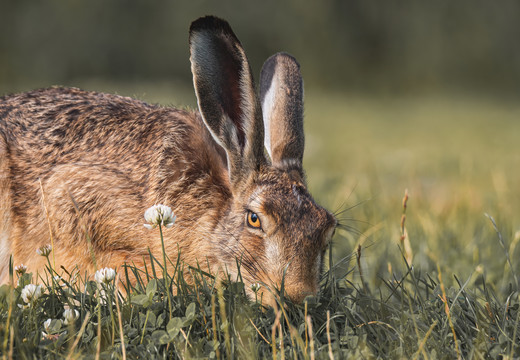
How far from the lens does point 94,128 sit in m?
4.43

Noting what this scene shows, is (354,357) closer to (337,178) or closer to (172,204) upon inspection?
(172,204)

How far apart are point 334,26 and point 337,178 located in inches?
912

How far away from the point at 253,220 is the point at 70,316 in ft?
4.03

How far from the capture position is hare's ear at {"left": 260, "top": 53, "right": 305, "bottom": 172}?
4172mm

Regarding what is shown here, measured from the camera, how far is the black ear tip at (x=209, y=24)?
3.67 metres

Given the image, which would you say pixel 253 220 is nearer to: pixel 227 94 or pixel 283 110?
pixel 227 94

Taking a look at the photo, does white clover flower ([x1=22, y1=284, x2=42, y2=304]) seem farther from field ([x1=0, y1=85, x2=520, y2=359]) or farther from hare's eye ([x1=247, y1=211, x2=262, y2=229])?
hare's eye ([x1=247, y1=211, x2=262, y2=229])

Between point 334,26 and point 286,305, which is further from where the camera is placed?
point 334,26

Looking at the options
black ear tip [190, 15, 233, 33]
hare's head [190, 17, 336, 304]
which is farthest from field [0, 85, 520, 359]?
black ear tip [190, 15, 233, 33]

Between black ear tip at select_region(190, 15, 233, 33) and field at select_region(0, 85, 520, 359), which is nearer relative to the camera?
field at select_region(0, 85, 520, 359)

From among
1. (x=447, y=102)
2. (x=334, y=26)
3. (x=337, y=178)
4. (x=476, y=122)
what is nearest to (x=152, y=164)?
(x=337, y=178)

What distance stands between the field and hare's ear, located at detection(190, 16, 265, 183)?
74 centimetres

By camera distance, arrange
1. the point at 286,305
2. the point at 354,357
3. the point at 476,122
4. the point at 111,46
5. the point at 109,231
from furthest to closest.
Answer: the point at 111,46 < the point at 476,122 < the point at 109,231 < the point at 286,305 < the point at 354,357

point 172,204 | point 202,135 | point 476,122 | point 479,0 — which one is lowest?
point 476,122
